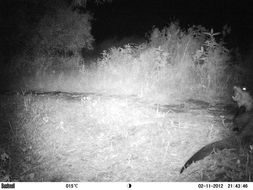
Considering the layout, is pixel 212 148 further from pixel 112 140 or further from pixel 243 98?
pixel 243 98

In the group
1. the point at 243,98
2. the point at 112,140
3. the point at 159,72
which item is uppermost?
the point at 159,72

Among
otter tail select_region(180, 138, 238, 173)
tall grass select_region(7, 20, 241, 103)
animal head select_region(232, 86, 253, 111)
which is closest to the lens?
otter tail select_region(180, 138, 238, 173)

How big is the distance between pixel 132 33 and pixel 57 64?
5100 millimetres

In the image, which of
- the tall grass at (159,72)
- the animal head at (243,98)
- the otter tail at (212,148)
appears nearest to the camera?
the otter tail at (212,148)

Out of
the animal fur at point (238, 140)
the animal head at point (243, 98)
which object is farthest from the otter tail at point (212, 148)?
the animal head at point (243, 98)

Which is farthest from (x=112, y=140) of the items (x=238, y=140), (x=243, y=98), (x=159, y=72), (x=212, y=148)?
(x=159, y=72)

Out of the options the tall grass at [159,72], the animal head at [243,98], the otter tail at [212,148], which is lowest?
the otter tail at [212,148]

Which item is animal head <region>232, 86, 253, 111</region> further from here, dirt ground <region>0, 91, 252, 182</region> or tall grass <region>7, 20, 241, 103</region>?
tall grass <region>7, 20, 241, 103</region>

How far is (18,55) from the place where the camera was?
10273 millimetres

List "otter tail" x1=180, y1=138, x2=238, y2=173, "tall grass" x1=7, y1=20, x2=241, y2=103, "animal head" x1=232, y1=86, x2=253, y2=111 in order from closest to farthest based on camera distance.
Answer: "otter tail" x1=180, y1=138, x2=238, y2=173, "animal head" x1=232, y1=86, x2=253, y2=111, "tall grass" x1=7, y1=20, x2=241, y2=103

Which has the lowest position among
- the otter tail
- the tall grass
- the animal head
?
the otter tail

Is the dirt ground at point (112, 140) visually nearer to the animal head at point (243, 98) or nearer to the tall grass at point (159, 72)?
the animal head at point (243, 98)

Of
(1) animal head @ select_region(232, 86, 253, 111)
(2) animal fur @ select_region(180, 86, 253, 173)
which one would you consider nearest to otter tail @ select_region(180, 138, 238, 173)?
(2) animal fur @ select_region(180, 86, 253, 173)

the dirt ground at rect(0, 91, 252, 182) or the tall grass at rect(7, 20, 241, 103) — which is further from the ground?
the tall grass at rect(7, 20, 241, 103)
